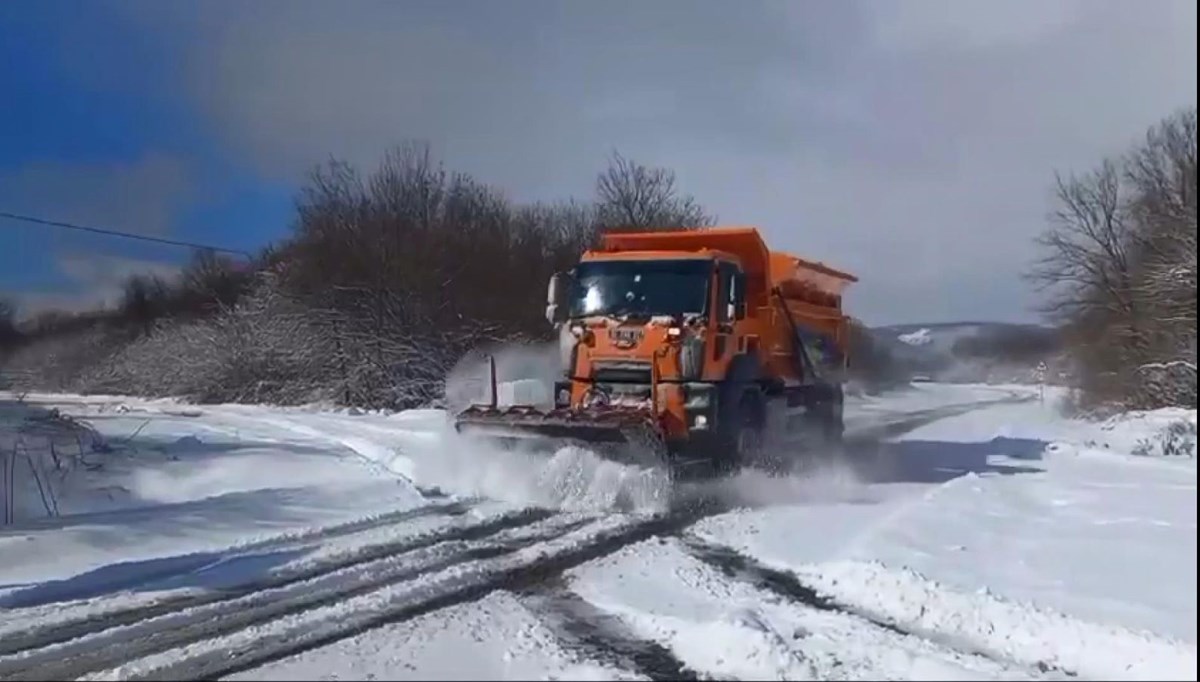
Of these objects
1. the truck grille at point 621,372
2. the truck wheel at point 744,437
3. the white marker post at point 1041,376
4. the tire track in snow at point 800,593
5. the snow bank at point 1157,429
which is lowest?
the tire track in snow at point 800,593

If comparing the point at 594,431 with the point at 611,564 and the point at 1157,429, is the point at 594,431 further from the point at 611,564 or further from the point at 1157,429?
the point at 1157,429

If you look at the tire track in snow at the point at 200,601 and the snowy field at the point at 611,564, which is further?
the tire track in snow at the point at 200,601

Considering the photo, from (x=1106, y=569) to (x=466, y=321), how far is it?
25.0 metres

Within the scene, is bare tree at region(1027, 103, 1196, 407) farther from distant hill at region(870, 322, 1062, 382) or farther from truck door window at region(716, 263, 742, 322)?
truck door window at region(716, 263, 742, 322)

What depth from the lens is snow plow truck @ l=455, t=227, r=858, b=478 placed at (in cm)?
1141

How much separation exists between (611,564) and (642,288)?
4913 millimetres

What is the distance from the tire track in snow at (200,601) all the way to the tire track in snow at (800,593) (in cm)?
217

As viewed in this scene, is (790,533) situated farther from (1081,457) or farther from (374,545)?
(374,545)

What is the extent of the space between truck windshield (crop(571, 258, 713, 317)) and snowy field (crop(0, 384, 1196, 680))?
6.39 feet

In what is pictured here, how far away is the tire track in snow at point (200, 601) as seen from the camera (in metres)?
6.07

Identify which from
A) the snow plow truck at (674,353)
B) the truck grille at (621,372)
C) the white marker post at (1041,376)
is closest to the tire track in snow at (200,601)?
the snow plow truck at (674,353)

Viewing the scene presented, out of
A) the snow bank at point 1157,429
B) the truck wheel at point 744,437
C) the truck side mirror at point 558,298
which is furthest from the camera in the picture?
the truck side mirror at point 558,298

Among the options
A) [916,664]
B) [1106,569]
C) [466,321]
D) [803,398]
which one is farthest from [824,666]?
[466,321]

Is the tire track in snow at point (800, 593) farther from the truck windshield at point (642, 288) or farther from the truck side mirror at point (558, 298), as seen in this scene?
the truck side mirror at point (558, 298)
